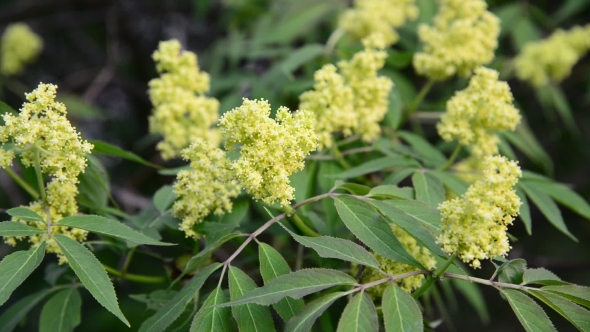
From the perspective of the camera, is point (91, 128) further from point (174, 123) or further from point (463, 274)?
point (463, 274)

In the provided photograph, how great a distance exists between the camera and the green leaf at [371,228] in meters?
1.55

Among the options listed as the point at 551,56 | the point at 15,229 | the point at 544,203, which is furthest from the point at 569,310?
the point at 551,56

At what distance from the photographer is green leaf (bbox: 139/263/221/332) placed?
1550 mm

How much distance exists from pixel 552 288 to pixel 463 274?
0.24m

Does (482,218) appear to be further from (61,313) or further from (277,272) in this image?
(61,313)

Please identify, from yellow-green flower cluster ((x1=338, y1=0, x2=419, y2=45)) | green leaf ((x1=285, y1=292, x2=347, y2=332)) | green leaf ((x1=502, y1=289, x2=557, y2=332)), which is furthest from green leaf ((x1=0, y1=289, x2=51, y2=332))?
yellow-green flower cluster ((x1=338, y1=0, x2=419, y2=45))

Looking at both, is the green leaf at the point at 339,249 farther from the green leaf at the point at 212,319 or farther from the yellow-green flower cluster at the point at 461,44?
the yellow-green flower cluster at the point at 461,44

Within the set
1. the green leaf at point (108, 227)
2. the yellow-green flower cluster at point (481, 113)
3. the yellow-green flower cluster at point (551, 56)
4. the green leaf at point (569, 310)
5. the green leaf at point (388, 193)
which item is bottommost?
the green leaf at point (569, 310)

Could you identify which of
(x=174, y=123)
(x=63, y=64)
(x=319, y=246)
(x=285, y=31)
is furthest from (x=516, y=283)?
(x=63, y=64)

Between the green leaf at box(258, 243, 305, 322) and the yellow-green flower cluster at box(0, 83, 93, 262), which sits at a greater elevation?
the yellow-green flower cluster at box(0, 83, 93, 262)

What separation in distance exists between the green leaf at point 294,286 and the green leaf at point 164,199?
27.3 inches

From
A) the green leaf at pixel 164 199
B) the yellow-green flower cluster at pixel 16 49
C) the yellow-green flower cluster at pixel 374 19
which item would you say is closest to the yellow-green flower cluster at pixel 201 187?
the green leaf at pixel 164 199

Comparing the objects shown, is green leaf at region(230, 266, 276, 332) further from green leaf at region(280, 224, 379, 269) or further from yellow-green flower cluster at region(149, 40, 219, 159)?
yellow-green flower cluster at region(149, 40, 219, 159)

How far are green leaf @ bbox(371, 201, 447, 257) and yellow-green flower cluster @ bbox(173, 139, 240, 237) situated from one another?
478 mm
